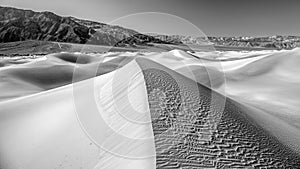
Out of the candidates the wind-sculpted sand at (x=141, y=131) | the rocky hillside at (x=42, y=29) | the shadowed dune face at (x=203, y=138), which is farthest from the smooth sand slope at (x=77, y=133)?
the rocky hillside at (x=42, y=29)

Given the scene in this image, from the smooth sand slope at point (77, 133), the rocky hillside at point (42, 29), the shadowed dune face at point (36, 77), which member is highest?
the rocky hillside at point (42, 29)

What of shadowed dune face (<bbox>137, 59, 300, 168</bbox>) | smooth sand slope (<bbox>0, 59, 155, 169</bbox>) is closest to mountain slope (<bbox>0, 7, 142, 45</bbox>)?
smooth sand slope (<bbox>0, 59, 155, 169</bbox>)

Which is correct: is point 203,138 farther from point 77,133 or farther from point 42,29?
point 42,29

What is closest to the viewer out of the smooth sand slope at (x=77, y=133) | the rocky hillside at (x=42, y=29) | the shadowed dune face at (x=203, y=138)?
the shadowed dune face at (x=203, y=138)

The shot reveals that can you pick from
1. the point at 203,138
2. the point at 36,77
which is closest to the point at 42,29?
the point at 36,77

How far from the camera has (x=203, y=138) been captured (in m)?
2.33

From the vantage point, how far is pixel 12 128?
11.6ft

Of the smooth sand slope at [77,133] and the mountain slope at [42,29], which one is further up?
the mountain slope at [42,29]

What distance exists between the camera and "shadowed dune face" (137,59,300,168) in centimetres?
205

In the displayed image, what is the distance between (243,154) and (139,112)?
1031 millimetres

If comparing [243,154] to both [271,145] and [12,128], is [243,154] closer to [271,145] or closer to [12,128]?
[271,145]

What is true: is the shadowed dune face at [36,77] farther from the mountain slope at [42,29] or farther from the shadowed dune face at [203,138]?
the mountain slope at [42,29]

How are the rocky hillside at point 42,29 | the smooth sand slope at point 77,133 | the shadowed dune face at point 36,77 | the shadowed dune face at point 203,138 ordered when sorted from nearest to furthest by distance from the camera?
the shadowed dune face at point 203,138, the smooth sand slope at point 77,133, the shadowed dune face at point 36,77, the rocky hillside at point 42,29

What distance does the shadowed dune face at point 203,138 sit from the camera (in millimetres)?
2051
